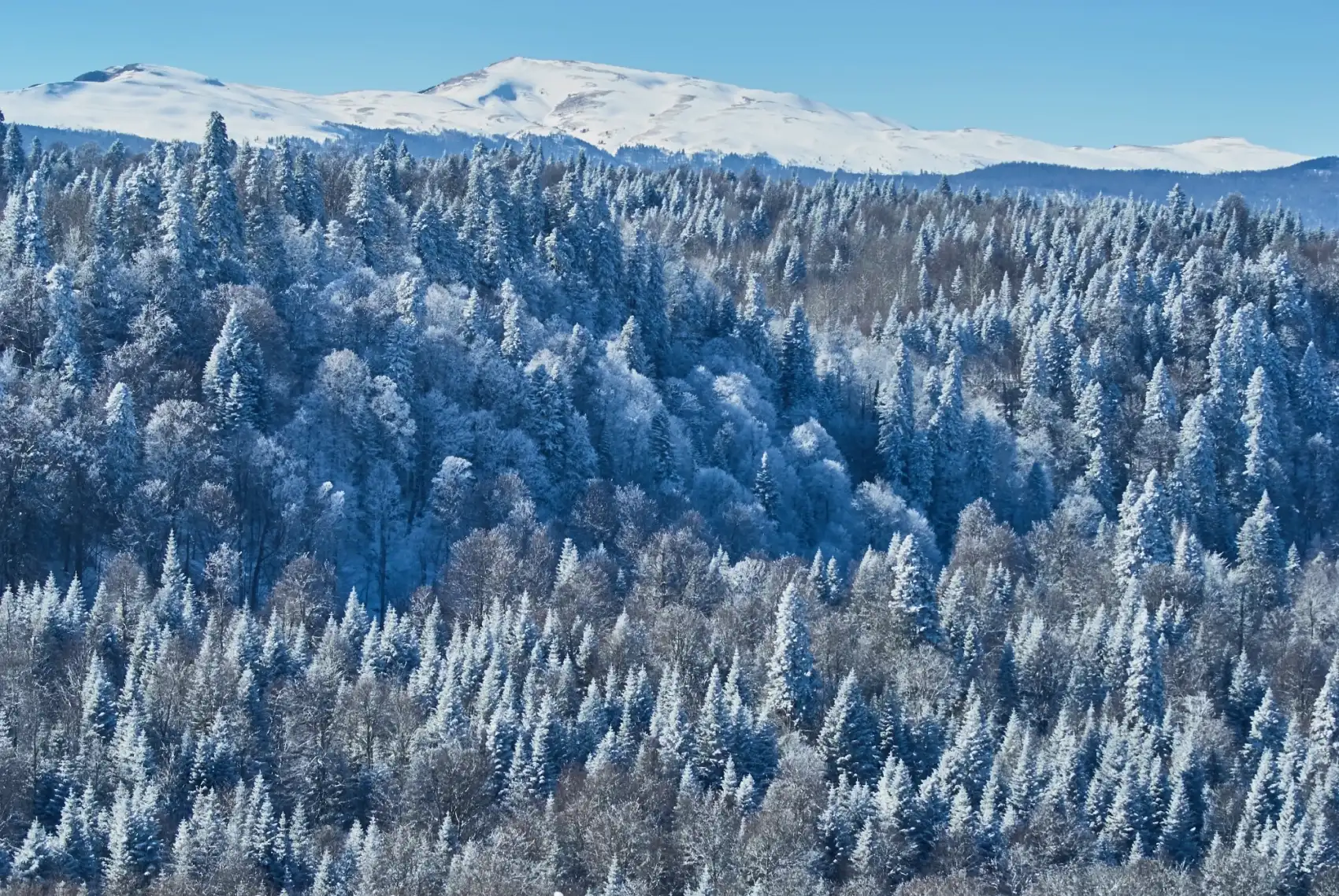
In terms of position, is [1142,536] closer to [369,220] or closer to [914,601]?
[914,601]

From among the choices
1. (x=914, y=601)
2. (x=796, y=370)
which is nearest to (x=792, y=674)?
(x=914, y=601)

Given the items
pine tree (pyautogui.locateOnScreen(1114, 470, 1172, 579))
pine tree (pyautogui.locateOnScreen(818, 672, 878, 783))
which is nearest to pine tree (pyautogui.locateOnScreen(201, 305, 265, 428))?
pine tree (pyautogui.locateOnScreen(818, 672, 878, 783))

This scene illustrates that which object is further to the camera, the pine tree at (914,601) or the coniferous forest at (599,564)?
the pine tree at (914,601)

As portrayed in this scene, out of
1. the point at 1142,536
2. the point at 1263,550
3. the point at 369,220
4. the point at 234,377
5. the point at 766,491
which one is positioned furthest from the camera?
the point at 1263,550

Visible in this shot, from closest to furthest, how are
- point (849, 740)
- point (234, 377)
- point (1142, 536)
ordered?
point (849, 740), point (234, 377), point (1142, 536)

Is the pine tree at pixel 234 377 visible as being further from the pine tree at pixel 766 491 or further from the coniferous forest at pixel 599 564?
the pine tree at pixel 766 491

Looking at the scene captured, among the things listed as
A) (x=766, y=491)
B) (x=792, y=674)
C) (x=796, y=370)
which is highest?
(x=796, y=370)

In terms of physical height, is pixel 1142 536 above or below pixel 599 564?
above

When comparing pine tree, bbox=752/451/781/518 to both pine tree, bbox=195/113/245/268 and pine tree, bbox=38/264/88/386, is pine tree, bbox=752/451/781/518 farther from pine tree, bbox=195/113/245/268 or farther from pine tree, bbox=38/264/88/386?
pine tree, bbox=38/264/88/386

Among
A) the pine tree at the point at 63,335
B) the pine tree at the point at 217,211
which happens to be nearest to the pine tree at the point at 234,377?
the pine tree at the point at 63,335
